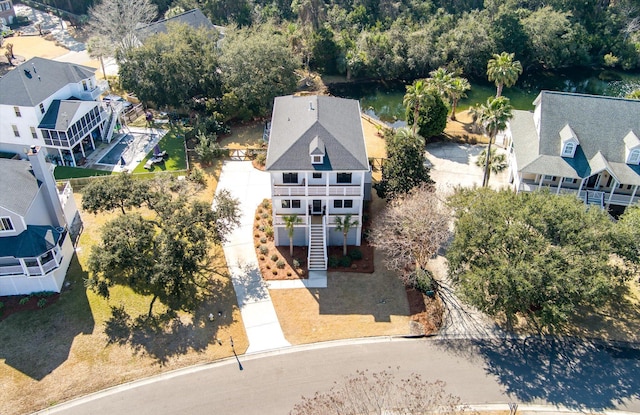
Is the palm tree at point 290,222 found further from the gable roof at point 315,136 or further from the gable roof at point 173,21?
the gable roof at point 173,21

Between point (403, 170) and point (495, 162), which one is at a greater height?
point (403, 170)

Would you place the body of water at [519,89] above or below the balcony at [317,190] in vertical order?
below

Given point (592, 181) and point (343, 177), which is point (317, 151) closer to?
point (343, 177)

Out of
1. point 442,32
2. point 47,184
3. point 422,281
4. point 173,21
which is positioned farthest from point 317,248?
point 442,32

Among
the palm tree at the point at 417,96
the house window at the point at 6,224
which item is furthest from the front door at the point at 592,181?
the house window at the point at 6,224

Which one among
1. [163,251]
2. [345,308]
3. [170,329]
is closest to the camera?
[163,251]

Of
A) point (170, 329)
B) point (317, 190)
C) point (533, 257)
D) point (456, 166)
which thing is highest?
point (317, 190)
